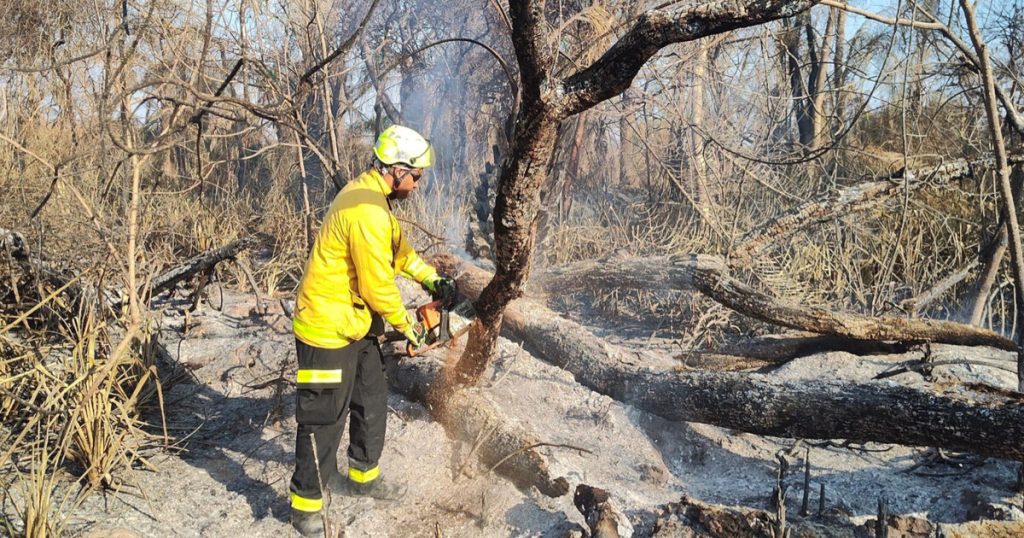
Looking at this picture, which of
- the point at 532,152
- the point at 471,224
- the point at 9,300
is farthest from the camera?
the point at 471,224

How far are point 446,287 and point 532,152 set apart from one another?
103cm

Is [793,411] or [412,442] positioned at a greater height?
[793,411]

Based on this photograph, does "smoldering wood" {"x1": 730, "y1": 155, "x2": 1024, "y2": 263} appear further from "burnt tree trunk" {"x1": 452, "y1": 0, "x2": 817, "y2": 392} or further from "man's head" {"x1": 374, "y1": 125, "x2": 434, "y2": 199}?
"man's head" {"x1": 374, "y1": 125, "x2": 434, "y2": 199}

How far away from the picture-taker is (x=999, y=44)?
5488 mm

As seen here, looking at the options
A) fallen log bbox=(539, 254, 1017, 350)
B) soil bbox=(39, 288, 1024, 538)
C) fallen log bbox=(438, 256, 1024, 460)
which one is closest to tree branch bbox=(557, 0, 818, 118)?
soil bbox=(39, 288, 1024, 538)

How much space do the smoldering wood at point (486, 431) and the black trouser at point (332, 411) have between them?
56 centimetres

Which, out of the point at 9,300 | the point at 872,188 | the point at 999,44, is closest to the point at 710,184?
the point at 872,188

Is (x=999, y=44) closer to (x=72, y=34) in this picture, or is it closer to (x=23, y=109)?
(x=72, y=34)

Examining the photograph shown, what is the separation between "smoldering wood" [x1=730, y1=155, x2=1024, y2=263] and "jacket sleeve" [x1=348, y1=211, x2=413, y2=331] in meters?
3.18

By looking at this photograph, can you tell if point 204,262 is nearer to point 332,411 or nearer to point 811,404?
point 332,411

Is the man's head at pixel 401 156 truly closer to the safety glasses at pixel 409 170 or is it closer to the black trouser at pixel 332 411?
the safety glasses at pixel 409 170

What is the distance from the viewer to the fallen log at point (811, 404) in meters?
3.00

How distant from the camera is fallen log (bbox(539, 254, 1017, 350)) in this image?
443 centimetres

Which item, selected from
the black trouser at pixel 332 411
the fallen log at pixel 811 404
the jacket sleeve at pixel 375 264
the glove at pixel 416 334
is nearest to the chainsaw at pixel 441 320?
the glove at pixel 416 334
